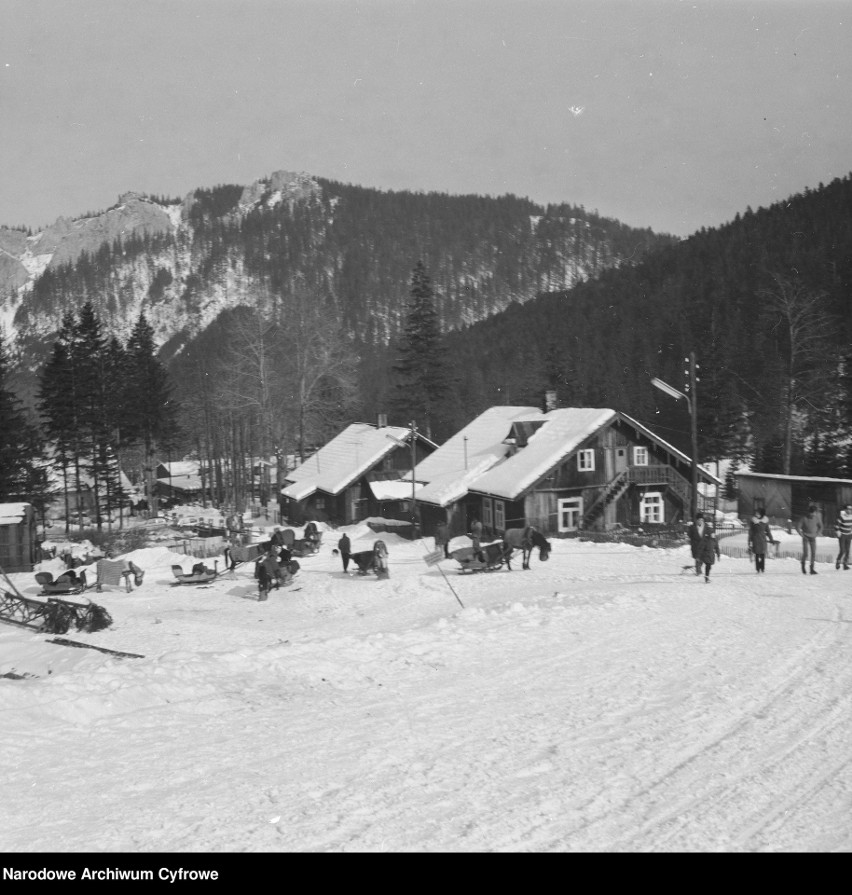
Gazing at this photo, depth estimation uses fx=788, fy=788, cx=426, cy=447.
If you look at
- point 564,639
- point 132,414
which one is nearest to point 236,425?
point 132,414

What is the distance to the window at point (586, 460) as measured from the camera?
35000 millimetres

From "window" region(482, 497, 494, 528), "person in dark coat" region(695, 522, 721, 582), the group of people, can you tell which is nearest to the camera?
"person in dark coat" region(695, 522, 721, 582)

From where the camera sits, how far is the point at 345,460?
150 ft

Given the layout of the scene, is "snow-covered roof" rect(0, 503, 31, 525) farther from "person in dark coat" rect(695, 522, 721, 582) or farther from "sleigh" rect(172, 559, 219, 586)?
"person in dark coat" rect(695, 522, 721, 582)

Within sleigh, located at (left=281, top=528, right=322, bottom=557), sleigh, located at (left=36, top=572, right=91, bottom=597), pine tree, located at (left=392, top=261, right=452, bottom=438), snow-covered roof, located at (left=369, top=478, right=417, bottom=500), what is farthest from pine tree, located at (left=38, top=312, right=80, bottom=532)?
sleigh, located at (left=36, top=572, right=91, bottom=597)

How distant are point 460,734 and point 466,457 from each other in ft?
104

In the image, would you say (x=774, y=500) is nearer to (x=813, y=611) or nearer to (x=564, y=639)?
(x=813, y=611)

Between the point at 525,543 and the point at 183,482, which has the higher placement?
the point at 183,482

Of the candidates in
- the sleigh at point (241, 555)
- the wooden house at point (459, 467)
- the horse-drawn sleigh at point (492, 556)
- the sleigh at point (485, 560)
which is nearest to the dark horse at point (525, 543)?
the horse-drawn sleigh at point (492, 556)

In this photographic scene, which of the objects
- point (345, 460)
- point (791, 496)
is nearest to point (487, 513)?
point (345, 460)

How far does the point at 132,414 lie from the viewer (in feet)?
207

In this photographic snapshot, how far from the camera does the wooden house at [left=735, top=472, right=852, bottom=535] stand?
104ft

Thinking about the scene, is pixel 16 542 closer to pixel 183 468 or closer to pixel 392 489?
pixel 392 489

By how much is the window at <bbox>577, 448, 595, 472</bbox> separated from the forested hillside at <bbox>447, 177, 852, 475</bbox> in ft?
36.5
